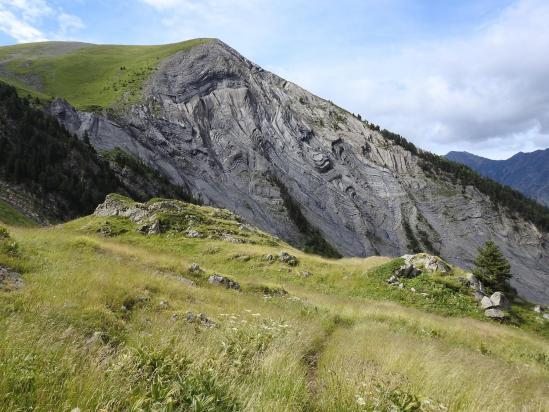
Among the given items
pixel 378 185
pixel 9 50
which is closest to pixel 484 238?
pixel 378 185

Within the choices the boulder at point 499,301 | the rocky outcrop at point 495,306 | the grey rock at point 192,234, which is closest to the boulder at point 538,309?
the rocky outcrop at point 495,306

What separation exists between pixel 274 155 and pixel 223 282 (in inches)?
3640

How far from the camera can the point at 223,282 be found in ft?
62.4

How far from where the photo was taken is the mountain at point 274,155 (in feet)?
299

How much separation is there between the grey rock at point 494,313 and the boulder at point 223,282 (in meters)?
14.5

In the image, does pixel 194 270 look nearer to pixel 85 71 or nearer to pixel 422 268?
pixel 422 268

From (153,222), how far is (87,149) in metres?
38.1

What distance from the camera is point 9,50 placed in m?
136

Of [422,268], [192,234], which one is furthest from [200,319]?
[192,234]

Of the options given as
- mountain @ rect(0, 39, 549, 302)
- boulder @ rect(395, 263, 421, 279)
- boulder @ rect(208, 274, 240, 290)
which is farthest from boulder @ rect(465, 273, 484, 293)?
mountain @ rect(0, 39, 549, 302)

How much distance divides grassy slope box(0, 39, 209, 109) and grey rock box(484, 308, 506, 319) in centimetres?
8590

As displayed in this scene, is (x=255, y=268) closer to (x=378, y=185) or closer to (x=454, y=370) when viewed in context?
(x=454, y=370)

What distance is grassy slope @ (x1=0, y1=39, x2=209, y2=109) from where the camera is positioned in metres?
99.9

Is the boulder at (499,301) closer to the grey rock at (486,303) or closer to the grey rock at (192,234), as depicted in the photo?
the grey rock at (486,303)
